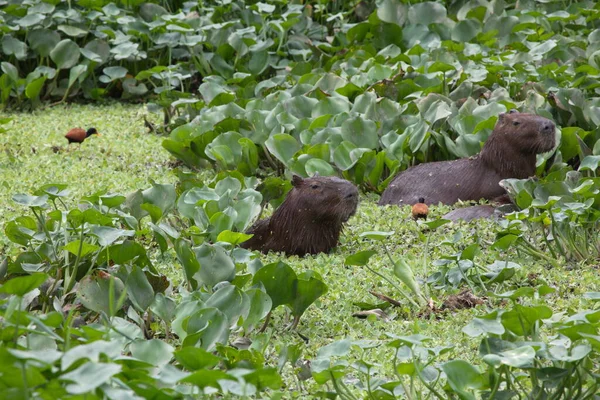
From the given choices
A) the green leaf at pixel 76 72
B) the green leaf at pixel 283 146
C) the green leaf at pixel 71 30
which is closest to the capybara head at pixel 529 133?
the green leaf at pixel 283 146

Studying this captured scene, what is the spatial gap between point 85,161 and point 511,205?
3.20 m

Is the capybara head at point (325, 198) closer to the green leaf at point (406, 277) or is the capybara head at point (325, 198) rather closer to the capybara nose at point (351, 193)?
the capybara nose at point (351, 193)

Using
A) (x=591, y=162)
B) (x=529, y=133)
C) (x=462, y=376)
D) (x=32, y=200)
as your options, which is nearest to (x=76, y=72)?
(x=529, y=133)

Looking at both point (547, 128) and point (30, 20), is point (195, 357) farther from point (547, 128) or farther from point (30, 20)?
point (30, 20)

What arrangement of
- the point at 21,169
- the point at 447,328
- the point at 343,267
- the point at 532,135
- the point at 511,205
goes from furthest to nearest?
1. the point at 21,169
2. the point at 532,135
3. the point at 511,205
4. the point at 343,267
5. the point at 447,328

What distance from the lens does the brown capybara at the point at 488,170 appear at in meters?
6.08

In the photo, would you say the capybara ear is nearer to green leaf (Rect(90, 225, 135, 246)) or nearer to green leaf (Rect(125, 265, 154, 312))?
green leaf (Rect(90, 225, 135, 246))

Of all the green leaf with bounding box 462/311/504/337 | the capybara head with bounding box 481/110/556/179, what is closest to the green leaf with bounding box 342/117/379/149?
the capybara head with bounding box 481/110/556/179

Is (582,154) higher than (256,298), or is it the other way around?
(256,298)

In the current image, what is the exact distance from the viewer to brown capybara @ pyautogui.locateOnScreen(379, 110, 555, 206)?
6082 millimetres

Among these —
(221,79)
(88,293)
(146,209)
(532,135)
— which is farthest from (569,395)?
(221,79)

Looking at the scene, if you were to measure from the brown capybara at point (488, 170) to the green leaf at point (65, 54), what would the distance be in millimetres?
3912

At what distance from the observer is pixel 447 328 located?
157 inches

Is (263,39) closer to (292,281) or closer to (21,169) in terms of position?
(21,169)
